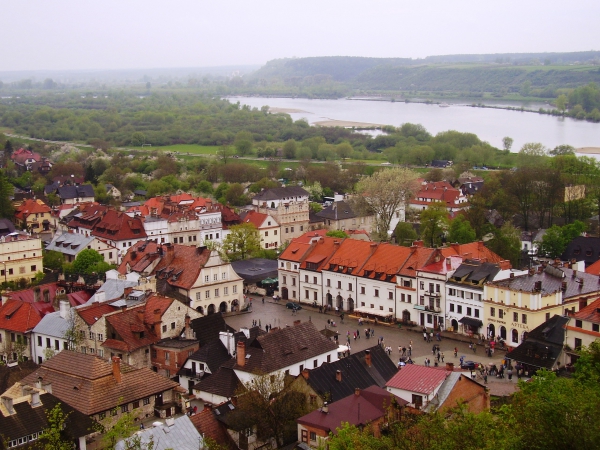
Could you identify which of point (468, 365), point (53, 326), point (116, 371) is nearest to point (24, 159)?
point (53, 326)

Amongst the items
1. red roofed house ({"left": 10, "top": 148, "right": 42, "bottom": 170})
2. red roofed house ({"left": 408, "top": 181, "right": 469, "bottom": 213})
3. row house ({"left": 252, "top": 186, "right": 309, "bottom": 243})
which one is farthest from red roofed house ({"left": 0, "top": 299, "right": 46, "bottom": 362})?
red roofed house ({"left": 10, "top": 148, "right": 42, "bottom": 170})

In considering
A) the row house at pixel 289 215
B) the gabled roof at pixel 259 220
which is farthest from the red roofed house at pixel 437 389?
the row house at pixel 289 215

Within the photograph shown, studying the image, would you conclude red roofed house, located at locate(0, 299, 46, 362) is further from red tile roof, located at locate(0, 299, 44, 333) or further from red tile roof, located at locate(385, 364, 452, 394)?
red tile roof, located at locate(385, 364, 452, 394)

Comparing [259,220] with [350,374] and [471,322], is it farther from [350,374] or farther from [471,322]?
[350,374]

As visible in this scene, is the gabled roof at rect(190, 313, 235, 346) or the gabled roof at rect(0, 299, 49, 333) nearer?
the gabled roof at rect(190, 313, 235, 346)

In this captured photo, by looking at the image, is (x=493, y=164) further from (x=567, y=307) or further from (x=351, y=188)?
(x=567, y=307)

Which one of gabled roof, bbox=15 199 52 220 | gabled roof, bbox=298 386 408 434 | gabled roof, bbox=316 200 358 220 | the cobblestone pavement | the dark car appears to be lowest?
the cobblestone pavement

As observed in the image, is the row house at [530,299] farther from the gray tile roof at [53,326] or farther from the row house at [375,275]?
the gray tile roof at [53,326]
